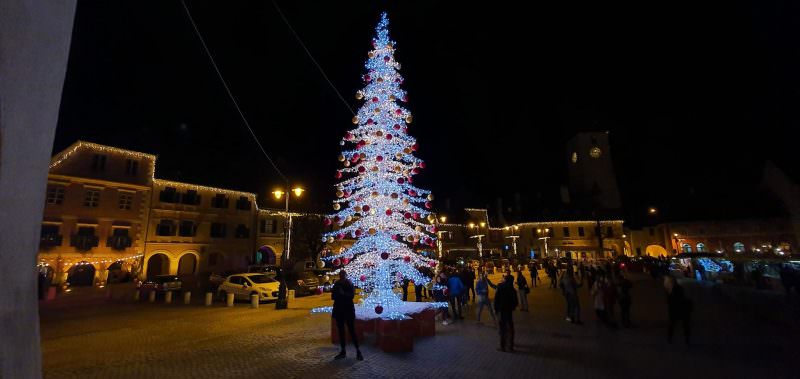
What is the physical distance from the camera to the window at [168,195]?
101 ft

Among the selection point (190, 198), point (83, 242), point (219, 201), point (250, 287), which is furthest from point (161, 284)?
point (219, 201)

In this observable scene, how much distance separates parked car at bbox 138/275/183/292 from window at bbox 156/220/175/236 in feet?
31.9

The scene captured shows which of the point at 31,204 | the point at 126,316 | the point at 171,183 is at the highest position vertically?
the point at 171,183

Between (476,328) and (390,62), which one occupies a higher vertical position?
(390,62)

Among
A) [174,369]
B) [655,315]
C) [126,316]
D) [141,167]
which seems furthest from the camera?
[141,167]

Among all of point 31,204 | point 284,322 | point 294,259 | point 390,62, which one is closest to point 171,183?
point 294,259

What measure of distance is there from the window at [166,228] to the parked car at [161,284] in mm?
9720

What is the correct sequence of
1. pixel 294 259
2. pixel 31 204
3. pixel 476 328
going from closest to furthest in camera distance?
pixel 31 204
pixel 476 328
pixel 294 259

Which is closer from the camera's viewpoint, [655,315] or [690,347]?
[690,347]

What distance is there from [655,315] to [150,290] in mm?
24961

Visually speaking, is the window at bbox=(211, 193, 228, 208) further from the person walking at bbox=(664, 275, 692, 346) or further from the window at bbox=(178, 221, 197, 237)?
the person walking at bbox=(664, 275, 692, 346)

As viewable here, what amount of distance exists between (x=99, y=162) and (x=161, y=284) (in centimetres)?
1306

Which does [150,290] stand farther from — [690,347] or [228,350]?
[690,347]

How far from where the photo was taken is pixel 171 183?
31203 mm
